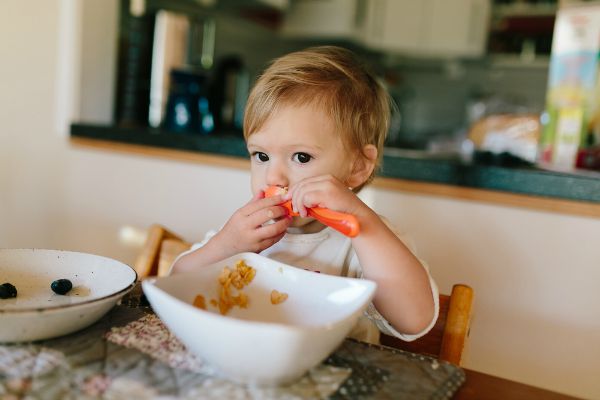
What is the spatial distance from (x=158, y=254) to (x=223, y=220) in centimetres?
45

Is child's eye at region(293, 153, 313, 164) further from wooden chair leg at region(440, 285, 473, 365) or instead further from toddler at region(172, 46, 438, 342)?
wooden chair leg at region(440, 285, 473, 365)

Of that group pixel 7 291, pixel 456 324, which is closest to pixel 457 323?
pixel 456 324

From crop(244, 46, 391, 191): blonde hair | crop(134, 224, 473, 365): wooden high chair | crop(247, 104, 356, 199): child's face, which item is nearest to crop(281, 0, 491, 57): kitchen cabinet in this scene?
crop(244, 46, 391, 191): blonde hair

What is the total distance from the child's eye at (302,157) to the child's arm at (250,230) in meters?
0.08

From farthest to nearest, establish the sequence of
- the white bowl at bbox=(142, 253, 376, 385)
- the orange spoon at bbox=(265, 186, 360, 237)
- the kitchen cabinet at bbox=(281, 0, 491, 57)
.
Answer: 1. the kitchen cabinet at bbox=(281, 0, 491, 57)
2. the orange spoon at bbox=(265, 186, 360, 237)
3. the white bowl at bbox=(142, 253, 376, 385)

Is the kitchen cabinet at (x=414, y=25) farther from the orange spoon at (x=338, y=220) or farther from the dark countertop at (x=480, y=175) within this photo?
the orange spoon at (x=338, y=220)

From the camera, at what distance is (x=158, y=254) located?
3.48ft

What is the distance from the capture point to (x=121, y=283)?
713 mm

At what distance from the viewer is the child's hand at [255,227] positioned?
79 cm

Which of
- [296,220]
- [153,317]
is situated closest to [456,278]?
[296,220]

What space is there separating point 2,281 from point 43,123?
3.53 ft

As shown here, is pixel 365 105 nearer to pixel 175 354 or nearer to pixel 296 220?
pixel 296 220

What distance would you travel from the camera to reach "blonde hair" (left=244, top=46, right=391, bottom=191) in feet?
2.77

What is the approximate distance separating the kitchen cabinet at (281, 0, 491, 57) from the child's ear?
195cm
